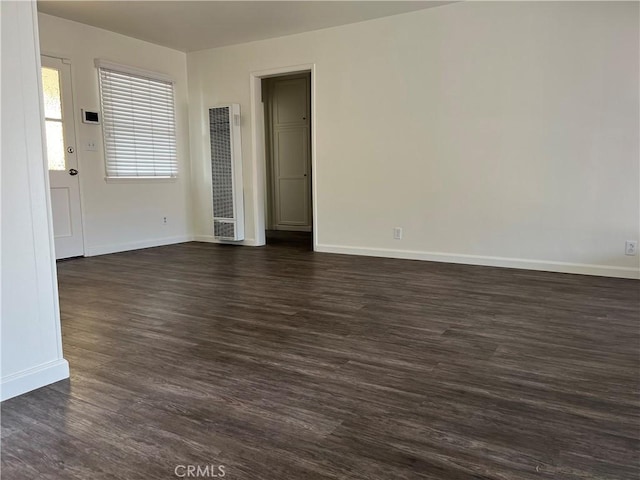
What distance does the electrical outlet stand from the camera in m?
4.04

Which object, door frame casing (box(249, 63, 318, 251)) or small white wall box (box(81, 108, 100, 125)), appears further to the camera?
door frame casing (box(249, 63, 318, 251))

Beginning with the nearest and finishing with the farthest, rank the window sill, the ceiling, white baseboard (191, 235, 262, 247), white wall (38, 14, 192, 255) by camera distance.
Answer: the ceiling, white wall (38, 14, 192, 255), the window sill, white baseboard (191, 235, 262, 247)

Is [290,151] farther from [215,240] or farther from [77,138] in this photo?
[77,138]

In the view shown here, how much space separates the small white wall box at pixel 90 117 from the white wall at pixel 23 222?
12.4ft

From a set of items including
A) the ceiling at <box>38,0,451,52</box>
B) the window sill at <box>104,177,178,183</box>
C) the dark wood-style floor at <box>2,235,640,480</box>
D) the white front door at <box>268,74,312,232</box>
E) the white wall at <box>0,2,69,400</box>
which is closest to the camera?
the dark wood-style floor at <box>2,235,640,480</box>

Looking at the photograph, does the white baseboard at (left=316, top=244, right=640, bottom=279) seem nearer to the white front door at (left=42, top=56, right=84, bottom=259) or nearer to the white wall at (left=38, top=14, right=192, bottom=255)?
the white wall at (left=38, top=14, right=192, bottom=255)

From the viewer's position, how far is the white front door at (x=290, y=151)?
25.7 ft

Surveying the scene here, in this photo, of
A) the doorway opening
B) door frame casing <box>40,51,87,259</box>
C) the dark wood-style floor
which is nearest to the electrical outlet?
the dark wood-style floor

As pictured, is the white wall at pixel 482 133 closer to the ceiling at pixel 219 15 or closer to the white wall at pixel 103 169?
the ceiling at pixel 219 15

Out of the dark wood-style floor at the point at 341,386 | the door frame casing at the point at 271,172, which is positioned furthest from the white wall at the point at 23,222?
the door frame casing at the point at 271,172

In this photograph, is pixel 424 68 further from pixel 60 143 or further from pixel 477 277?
pixel 60 143

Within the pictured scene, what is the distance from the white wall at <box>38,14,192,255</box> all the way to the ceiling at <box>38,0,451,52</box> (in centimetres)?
20

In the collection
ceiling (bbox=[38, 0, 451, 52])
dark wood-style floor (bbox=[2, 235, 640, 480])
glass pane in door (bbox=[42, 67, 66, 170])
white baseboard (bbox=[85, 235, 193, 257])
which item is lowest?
dark wood-style floor (bbox=[2, 235, 640, 480])

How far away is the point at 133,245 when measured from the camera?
5.99 meters
